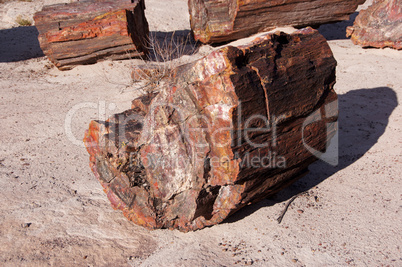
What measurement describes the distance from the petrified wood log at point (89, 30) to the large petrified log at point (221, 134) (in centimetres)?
394

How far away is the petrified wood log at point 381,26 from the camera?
730cm

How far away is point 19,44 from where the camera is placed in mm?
9414

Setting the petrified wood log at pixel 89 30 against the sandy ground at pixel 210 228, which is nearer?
the sandy ground at pixel 210 228

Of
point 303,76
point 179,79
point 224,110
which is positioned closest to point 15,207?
point 179,79

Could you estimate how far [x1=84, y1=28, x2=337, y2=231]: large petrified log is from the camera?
2.88 metres

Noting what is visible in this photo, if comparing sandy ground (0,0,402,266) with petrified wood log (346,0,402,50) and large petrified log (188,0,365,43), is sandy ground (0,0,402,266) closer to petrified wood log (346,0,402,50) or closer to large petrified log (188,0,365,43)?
petrified wood log (346,0,402,50)

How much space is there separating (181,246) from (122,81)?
4.46 metres

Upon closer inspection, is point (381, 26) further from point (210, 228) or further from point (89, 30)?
point (210, 228)

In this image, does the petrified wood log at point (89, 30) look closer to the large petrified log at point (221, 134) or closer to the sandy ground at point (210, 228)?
the sandy ground at point (210, 228)

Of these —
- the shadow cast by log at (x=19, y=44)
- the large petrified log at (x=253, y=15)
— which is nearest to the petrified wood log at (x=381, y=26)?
the large petrified log at (x=253, y=15)

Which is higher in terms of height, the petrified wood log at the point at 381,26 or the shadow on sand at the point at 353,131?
the petrified wood log at the point at 381,26

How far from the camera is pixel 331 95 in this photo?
3.59m

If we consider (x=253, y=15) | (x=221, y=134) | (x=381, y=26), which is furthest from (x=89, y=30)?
(x=381, y=26)

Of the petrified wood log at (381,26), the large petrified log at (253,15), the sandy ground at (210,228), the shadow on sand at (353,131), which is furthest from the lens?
the large petrified log at (253,15)
